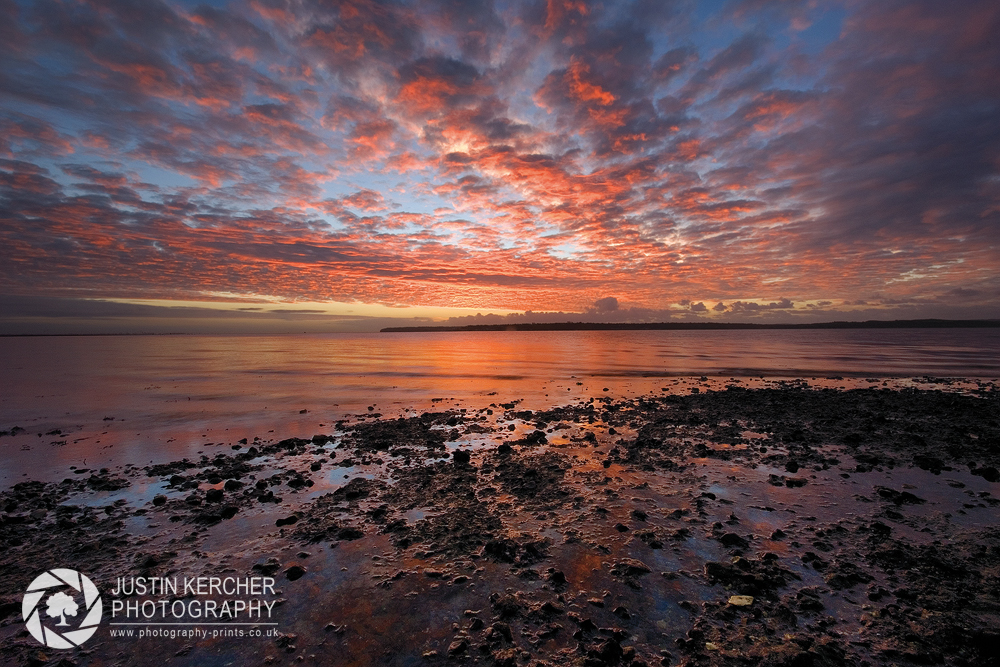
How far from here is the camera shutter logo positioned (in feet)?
19.2

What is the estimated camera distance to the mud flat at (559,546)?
547 cm

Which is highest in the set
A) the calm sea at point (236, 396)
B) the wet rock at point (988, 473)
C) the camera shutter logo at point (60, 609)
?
the wet rock at point (988, 473)

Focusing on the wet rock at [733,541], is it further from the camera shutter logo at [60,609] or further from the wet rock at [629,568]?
the camera shutter logo at [60,609]

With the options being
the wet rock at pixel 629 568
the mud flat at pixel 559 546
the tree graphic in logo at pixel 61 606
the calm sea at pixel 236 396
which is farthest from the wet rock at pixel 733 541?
the calm sea at pixel 236 396

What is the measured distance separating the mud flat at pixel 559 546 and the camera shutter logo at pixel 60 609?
0.19 metres

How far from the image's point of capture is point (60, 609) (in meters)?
6.35

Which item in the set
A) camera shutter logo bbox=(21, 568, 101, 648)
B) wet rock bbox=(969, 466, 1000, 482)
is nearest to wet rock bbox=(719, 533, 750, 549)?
wet rock bbox=(969, 466, 1000, 482)

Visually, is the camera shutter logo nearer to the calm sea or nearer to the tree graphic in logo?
the tree graphic in logo

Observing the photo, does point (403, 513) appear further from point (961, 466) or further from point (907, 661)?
point (961, 466)

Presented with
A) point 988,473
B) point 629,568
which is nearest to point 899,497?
point 988,473

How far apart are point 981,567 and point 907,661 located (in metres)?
3.73

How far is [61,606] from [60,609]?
0.23 ft

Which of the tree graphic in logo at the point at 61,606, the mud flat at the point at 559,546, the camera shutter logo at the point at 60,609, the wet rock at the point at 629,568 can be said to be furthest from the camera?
the wet rock at the point at 629,568

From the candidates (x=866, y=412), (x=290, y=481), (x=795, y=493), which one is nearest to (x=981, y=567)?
(x=795, y=493)
